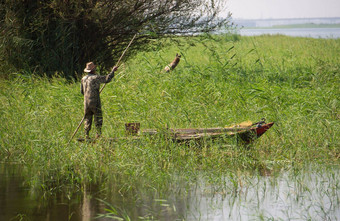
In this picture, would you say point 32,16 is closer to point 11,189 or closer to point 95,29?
→ point 95,29

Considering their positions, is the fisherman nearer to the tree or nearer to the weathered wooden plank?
the weathered wooden plank

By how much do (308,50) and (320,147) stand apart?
18770mm

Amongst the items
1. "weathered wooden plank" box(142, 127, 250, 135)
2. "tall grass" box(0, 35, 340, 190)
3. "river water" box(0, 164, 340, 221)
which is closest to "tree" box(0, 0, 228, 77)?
"tall grass" box(0, 35, 340, 190)

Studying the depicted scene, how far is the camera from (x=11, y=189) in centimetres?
848

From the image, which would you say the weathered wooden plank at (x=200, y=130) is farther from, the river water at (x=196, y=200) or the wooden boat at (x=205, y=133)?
the river water at (x=196, y=200)

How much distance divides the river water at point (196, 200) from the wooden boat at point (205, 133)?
123 centimetres

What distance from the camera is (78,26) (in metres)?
17.3

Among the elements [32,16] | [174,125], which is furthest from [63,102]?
[32,16]

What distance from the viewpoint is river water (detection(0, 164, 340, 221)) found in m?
7.04

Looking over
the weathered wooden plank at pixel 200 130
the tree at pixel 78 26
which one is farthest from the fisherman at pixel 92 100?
the tree at pixel 78 26

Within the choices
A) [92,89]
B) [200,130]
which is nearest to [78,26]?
[92,89]

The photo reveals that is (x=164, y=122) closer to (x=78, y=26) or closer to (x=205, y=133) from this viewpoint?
(x=205, y=133)

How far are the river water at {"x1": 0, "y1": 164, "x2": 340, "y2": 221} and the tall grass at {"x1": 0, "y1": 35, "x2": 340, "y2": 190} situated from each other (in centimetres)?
42

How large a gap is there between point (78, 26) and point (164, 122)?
24.3ft
